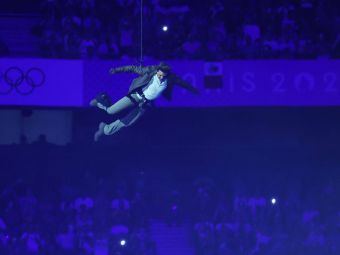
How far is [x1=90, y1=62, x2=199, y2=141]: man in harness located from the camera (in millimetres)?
9531

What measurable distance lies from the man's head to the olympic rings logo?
5.18 meters

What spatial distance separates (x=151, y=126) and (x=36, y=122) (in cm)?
247

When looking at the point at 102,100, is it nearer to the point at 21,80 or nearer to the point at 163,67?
the point at 163,67

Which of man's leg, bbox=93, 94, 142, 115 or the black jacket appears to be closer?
the black jacket

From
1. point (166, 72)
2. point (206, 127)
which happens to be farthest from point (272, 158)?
point (166, 72)

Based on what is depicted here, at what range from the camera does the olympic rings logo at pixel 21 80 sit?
14109 millimetres

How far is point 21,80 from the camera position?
14148 mm

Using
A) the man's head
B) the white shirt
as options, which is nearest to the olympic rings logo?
the white shirt

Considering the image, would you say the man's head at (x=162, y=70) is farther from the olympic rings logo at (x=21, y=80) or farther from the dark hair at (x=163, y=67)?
the olympic rings logo at (x=21, y=80)

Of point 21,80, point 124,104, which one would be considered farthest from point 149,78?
A: point 21,80

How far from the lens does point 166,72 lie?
31.1 ft

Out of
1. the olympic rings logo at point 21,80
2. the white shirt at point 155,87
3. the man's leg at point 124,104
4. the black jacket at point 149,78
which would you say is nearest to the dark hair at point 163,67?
the black jacket at point 149,78

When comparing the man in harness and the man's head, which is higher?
the man's head

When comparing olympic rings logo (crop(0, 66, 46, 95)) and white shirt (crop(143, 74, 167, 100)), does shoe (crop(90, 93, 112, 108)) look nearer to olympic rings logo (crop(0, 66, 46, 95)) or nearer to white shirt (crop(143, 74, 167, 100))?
white shirt (crop(143, 74, 167, 100))
